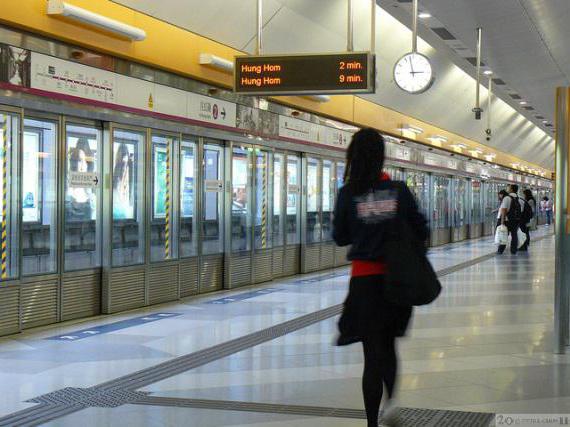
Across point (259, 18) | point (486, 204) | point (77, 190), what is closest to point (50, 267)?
point (77, 190)

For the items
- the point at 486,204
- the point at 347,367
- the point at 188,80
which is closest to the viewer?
the point at 347,367

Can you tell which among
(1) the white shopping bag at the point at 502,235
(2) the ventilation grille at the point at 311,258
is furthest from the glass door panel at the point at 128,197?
(1) the white shopping bag at the point at 502,235

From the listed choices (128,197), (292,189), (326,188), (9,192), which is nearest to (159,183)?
(128,197)

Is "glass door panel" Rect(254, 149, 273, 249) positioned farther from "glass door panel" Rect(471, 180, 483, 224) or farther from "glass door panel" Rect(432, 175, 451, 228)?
"glass door panel" Rect(471, 180, 483, 224)

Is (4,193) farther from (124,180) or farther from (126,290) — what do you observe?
(126,290)

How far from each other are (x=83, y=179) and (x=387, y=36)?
7.74 metres

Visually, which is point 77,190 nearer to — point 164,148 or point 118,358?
point 164,148

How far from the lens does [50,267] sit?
8.20m

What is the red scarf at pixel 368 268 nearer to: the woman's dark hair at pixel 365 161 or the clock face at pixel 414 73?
the woman's dark hair at pixel 365 161

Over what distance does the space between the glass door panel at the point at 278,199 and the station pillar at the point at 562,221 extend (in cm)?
718

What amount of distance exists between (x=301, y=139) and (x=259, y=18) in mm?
4374

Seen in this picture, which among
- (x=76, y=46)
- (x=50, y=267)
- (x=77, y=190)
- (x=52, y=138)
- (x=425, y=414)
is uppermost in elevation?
(x=76, y=46)

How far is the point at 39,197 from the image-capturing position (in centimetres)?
804

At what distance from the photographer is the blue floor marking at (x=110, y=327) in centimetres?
733
